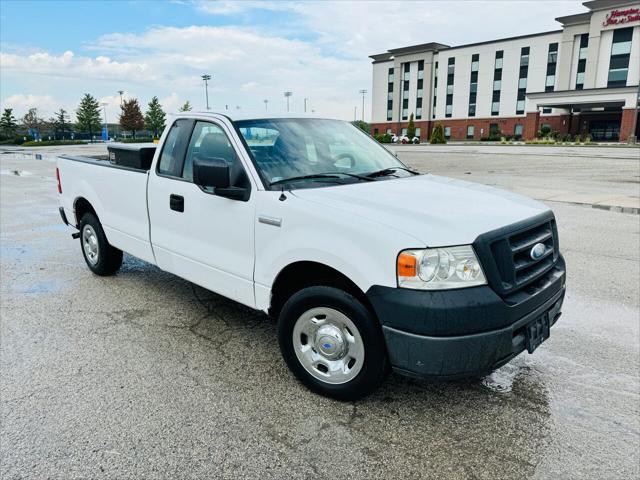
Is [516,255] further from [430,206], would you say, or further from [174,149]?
[174,149]

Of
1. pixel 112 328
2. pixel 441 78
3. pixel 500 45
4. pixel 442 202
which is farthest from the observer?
pixel 441 78

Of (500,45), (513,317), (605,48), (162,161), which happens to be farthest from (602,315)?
(500,45)

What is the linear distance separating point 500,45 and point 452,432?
267 feet

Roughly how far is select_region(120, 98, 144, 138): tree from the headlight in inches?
3733

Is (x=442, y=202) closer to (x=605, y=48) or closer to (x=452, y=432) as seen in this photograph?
(x=452, y=432)

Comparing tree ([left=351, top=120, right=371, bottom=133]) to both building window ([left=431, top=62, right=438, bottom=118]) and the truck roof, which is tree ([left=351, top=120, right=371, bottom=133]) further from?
building window ([left=431, top=62, right=438, bottom=118])

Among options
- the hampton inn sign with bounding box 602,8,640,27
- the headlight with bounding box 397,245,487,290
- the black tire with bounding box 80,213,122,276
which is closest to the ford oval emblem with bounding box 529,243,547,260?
the headlight with bounding box 397,245,487,290

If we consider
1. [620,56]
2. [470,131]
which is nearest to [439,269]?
[620,56]

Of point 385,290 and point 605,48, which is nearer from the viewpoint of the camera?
point 385,290

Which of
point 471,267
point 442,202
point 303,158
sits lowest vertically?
point 471,267

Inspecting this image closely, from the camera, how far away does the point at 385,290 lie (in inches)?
111

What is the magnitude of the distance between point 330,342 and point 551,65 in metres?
77.7

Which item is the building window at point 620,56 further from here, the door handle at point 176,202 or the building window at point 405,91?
the door handle at point 176,202

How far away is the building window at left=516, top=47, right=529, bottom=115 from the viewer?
7212 cm
